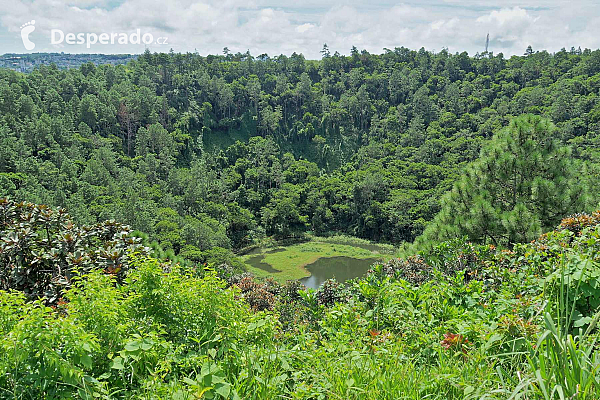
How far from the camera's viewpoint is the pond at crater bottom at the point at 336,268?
2523 centimetres

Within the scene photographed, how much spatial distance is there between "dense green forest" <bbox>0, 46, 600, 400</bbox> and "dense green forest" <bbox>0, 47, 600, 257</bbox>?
0.92 ft

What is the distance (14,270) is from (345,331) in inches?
171

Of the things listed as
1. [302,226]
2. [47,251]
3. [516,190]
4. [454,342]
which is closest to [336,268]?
[302,226]

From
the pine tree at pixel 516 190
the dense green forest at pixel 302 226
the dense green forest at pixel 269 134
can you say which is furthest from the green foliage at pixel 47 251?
the dense green forest at pixel 269 134

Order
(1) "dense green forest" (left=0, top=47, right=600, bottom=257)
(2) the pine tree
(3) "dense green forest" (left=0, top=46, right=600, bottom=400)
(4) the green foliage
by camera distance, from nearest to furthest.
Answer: (3) "dense green forest" (left=0, top=46, right=600, bottom=400), (4) the green foliage, (2) the pine tree, (1) "dense green forest" (left=0, top=47, right=600, bottom=257)

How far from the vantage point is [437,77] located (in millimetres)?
58750

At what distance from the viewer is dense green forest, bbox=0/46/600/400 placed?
6.27 ft

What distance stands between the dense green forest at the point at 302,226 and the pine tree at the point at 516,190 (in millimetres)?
39

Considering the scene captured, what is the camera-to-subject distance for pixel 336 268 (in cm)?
2752

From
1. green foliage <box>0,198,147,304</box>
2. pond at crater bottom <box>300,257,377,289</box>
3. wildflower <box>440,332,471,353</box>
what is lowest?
pond at crater bottom <box>300,257,377,289</box>

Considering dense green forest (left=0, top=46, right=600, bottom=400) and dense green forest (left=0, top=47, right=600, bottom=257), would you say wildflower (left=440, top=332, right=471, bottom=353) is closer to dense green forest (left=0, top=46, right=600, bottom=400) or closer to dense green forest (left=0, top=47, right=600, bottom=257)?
dense green forest (left=0, top=46, right=600, bottom=400)

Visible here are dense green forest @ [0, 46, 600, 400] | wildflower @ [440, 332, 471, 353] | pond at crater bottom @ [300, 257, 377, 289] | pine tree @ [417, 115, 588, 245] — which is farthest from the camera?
pond at crater bottom @ [300, 257, 377, 289]

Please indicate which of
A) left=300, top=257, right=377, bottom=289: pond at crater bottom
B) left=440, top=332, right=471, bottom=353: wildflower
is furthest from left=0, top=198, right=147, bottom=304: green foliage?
left=300, top=257, right=377, bottom=289: pond at crater bottom

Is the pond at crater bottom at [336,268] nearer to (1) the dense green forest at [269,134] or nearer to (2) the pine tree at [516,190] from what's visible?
(1) the dense green forest at [269,134]
